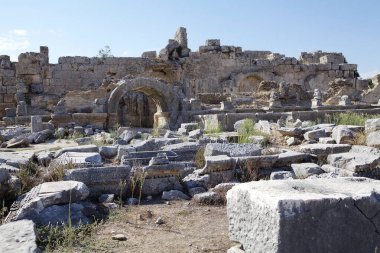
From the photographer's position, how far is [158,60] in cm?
2294

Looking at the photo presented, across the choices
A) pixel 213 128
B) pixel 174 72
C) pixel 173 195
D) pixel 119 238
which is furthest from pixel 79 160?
pixel 174 72

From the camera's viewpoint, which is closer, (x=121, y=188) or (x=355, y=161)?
(x=121, y=188)

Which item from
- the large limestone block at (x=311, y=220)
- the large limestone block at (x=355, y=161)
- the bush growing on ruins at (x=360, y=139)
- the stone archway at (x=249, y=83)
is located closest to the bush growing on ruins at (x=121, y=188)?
the large limestone block at (x=311, y=220)

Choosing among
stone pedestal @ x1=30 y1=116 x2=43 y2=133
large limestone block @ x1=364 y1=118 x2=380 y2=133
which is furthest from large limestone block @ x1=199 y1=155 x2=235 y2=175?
stone pedestal @ x1=30 y1=116 x2=43 y2=133

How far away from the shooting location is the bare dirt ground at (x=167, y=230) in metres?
3.38

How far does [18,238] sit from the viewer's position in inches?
A: 121

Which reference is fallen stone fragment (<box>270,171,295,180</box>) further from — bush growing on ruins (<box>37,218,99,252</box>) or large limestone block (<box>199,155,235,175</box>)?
bush growing on ruins (<box>37,218,99,252</box>)

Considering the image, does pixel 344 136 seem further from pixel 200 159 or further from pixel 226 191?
pixel 226 191

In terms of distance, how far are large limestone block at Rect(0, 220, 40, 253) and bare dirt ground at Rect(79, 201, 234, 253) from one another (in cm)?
46

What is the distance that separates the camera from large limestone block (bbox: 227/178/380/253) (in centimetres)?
248

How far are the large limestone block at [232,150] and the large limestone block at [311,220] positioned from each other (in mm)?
3201

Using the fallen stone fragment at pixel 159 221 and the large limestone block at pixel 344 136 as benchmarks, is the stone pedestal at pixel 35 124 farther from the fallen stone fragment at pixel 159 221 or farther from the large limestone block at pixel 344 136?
the fallen stone fragment at pixel 159 221

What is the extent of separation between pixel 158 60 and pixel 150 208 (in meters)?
18.8

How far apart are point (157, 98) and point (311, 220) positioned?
12829mm
